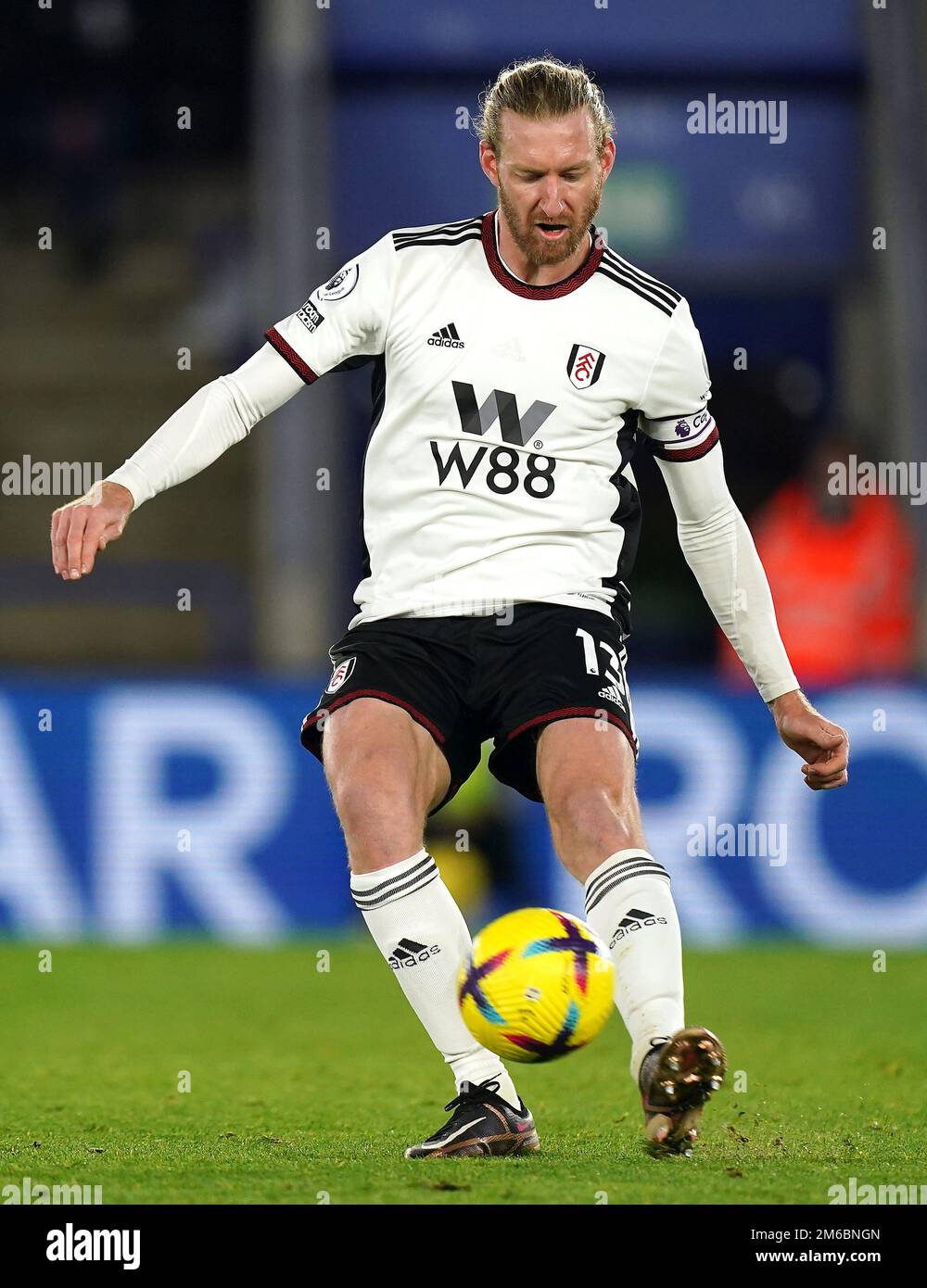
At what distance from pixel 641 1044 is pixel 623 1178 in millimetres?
251

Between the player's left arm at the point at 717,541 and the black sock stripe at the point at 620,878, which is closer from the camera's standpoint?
the black sock stripe at the point at 620,878

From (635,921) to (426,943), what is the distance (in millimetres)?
446

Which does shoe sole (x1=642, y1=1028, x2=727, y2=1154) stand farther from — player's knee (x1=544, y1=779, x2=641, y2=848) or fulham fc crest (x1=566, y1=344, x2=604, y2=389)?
fulham fc crest (x1=566, y1=344, x2=604, y2=389)

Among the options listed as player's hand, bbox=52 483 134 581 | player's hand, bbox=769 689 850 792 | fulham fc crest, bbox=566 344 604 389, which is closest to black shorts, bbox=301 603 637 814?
player's hand, bbox=769 689 850 792

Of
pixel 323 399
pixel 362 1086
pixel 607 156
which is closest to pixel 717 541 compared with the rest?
pixel 607 156

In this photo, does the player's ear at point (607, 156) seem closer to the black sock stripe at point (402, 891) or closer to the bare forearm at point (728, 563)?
the bare forearm at point (728, 563)

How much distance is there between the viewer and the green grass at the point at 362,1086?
388cm

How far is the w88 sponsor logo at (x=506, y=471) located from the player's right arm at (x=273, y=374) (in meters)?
0.34

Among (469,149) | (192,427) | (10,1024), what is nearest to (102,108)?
(469,149)

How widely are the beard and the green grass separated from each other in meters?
1.88

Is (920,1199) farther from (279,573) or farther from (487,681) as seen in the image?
(279,573)

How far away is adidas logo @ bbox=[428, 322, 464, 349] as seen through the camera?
14.3ft

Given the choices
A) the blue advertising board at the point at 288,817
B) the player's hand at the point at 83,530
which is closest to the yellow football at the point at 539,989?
the player's hand at the point at 83,530

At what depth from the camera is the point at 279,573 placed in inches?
455
